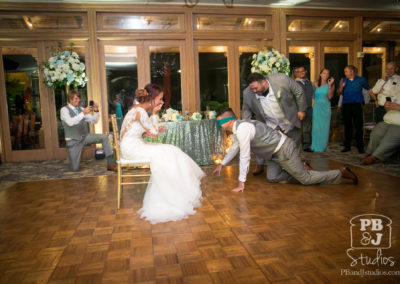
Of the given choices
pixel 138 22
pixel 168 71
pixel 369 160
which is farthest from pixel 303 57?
pixel 138 22

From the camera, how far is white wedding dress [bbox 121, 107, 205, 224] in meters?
3.02

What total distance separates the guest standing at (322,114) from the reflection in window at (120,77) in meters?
4.06

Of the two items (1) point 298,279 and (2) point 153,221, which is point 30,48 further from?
(1) point 298,279

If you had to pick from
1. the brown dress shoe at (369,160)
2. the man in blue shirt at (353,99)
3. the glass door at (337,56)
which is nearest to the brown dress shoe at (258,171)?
the brown dress shoe at (369,160)

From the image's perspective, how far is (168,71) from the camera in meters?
7.32

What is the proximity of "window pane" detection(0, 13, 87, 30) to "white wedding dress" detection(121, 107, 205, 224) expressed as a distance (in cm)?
445

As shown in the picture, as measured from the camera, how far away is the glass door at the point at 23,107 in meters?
6.77

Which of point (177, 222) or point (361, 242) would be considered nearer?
point (361, 242)

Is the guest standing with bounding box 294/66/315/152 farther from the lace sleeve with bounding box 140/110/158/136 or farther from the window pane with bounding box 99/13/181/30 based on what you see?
the lace sleeve with bounding box 140/110/158/136

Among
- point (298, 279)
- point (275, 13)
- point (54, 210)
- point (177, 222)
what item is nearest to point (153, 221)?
point (177, 222)

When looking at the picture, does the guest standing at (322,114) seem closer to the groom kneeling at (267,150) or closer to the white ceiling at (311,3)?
the white ceiling at (311,3)

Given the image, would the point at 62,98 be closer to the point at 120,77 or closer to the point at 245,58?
the point at 120,77

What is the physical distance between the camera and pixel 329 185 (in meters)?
3.85

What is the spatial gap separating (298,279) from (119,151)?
2331 millimetres
